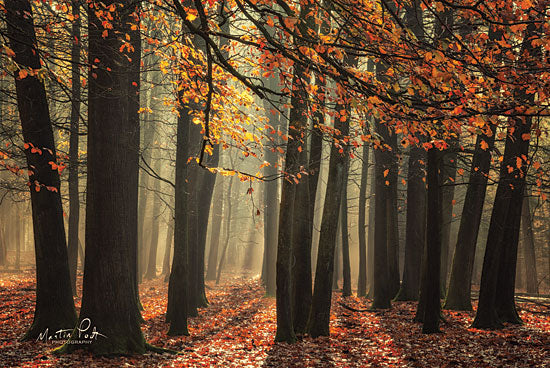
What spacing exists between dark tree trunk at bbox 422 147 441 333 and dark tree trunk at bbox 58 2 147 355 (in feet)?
19.6

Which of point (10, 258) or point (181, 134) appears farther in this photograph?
point (10, 258)

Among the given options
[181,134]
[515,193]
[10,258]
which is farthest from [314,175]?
[10,258]

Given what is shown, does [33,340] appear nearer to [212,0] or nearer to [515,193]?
[212,0]

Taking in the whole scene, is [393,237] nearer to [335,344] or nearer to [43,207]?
[335,344]

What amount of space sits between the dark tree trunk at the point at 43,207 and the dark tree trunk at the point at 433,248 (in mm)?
7253

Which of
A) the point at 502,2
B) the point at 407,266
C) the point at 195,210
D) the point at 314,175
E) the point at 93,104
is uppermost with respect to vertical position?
the point at 502,2

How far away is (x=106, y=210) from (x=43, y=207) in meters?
1.61

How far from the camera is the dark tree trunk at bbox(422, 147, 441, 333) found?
32.7ft

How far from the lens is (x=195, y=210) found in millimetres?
13516

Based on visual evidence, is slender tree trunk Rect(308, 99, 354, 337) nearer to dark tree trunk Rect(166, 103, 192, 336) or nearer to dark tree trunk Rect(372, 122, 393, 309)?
dark tree trunk Rect(166, 103, 192, 336)

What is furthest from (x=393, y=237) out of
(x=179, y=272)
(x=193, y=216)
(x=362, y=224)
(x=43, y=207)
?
(x=43, y=207)

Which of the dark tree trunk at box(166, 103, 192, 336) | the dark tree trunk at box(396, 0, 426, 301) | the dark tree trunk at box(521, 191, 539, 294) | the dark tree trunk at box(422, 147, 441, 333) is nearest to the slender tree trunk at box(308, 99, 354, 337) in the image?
the dark tree trunk at box(422, 147, 441, 333)

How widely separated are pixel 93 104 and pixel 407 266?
34.4 feet

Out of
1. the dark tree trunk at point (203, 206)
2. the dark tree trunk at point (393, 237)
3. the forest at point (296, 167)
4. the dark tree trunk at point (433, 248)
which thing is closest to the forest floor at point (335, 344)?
the forest at point (296, 167)
